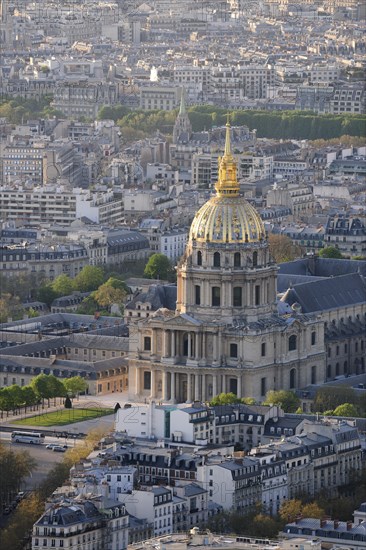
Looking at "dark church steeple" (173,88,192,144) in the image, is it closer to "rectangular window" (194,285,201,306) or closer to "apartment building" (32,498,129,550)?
"rectangular window" (194,285,201,306)

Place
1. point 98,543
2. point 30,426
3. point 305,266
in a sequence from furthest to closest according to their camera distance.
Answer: point 305,266 → point 30,426 → point 98,543

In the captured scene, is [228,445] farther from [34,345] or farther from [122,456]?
[34,345]

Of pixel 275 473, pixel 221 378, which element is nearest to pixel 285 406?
pixel 221 378

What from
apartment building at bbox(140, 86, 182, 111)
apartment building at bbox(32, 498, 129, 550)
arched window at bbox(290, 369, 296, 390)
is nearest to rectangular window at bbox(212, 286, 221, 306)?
arched window at bbox(290, 369, 296, 390)

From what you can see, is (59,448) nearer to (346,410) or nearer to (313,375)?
(346,410)

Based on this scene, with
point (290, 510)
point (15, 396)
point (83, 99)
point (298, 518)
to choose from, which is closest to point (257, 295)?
point (15, 396)
